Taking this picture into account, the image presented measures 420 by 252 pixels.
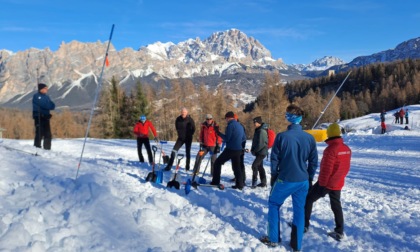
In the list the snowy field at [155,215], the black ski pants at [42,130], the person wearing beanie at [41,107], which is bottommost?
the snowy field at [155,215]

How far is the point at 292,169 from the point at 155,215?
2495 millimetres

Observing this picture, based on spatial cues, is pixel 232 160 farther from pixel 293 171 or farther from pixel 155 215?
pixel 293 171

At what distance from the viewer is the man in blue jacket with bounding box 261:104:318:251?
16.9 feet

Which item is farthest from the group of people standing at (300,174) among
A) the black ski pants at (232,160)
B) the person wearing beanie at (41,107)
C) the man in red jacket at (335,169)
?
the person wearing beanie at (41,107)

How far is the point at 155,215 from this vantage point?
5.77 metres

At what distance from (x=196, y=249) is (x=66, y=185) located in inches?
146

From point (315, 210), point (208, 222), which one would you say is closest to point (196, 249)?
point (208, 222)

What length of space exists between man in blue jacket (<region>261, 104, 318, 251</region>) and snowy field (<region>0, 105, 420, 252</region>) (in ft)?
1.36

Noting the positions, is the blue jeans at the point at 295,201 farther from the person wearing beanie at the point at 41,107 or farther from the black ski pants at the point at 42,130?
the black ski pants at the point at 42,130

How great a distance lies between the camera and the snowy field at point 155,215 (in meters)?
4.83

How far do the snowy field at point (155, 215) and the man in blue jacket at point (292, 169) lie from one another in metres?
0.42

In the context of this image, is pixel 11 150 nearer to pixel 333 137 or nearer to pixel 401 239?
pixel 333 137

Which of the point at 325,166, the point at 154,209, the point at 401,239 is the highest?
the point at 325,166

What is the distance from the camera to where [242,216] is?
6.77 metres
